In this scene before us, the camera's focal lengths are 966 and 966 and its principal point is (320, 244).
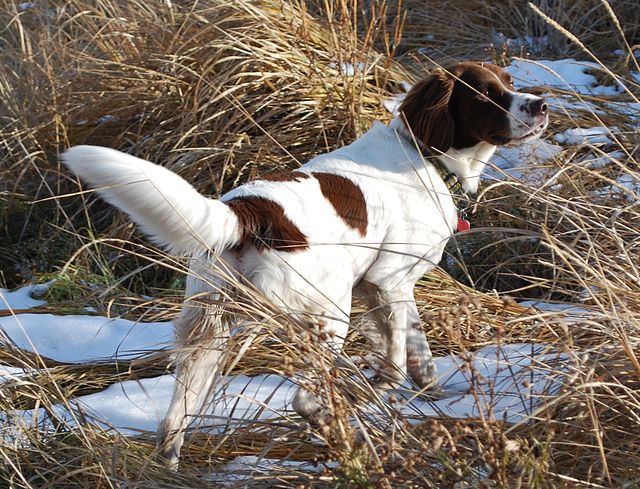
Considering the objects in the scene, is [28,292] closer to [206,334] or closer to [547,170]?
[206,334]

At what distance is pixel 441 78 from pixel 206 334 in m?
1.33

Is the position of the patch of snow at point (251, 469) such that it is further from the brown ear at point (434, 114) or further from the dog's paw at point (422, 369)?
the brown ear at point (434, 114)

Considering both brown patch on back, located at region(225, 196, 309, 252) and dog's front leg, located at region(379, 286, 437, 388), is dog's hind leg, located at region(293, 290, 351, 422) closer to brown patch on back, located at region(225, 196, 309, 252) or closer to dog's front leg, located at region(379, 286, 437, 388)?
brown patch on back, located at region(225, 196, 309, 252)

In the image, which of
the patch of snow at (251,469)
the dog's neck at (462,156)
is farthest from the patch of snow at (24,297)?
the patch of snow at (251,469)

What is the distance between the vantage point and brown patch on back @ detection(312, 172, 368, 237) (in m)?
2.99

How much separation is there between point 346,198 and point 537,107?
79 centimetres

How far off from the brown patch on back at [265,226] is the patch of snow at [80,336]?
1.05 meters

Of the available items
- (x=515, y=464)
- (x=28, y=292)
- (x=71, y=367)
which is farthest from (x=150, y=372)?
(x=515, y=464)

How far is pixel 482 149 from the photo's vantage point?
3498mm

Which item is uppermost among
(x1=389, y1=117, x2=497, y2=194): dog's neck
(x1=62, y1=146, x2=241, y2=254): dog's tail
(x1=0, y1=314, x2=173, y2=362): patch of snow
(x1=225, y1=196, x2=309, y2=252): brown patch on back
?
(x1=62, y1=146, x2=241, y2=254): dog's tail

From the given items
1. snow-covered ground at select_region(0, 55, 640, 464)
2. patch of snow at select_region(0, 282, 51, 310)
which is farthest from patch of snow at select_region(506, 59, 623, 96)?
patch of snow at select_region(0, 282, 51, 310)

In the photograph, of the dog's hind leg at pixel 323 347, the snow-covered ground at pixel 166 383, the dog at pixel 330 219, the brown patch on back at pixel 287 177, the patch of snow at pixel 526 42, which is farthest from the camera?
the patch of snow at pixel 526 42

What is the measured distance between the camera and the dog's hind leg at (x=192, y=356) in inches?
103

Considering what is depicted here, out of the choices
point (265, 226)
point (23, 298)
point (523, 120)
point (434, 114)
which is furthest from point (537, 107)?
point (23, 298)
